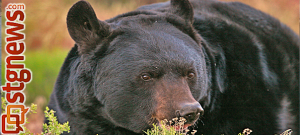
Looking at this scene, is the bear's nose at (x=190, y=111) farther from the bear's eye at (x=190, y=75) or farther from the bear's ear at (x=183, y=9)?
the bear's ear at (x=183, y=9)

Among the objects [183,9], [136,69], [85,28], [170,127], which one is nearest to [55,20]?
[183,9]

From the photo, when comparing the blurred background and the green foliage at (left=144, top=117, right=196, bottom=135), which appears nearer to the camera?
the green foliage at (left=144, top=117, right=196, bottom=135)

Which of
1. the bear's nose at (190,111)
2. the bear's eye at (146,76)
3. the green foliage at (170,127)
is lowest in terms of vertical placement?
the green foliage at (170,127)

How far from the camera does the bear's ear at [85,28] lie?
3557 millimetres

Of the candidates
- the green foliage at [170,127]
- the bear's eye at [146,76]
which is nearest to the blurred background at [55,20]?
the bear's eye at [146,76]

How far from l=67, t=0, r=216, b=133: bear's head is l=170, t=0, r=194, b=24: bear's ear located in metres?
0.13

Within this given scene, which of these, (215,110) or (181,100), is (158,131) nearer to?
(181,100)

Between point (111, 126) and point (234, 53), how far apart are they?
4.86 ft

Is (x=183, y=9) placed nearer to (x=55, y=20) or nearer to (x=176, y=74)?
(x=176, y=74)

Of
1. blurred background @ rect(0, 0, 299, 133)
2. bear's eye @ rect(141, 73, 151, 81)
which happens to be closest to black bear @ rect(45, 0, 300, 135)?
bear's eye @ rect(141, 73, 151, 81)

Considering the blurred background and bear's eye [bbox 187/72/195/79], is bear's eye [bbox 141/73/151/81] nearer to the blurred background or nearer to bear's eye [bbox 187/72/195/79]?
bear's eye [bbox 187/72/195/79]

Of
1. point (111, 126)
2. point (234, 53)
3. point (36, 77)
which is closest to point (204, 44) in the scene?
point (234, 53)

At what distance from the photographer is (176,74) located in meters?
3.35

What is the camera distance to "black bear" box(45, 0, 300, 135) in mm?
3355
